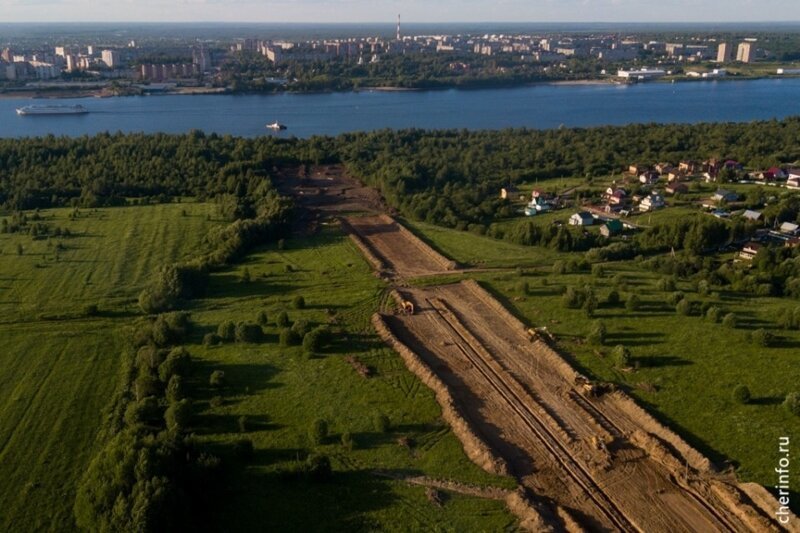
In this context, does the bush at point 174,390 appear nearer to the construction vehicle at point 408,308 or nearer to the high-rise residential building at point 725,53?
the construction vehicle at point 408,308

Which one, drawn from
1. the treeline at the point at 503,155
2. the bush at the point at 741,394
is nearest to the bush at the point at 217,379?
the bush at the point at 741,394

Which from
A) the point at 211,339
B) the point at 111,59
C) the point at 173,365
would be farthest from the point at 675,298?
the point at 111,59

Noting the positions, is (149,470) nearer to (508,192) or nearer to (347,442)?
(347,442)

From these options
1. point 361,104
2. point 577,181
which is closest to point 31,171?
point 577,181

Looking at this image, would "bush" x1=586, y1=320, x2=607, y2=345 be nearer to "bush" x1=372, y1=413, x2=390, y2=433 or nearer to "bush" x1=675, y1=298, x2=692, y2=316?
"bush" x1=675, y1=298, x2=692, y2=316

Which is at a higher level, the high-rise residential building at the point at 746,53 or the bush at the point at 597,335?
the high-rise residential building at the point at 746,53

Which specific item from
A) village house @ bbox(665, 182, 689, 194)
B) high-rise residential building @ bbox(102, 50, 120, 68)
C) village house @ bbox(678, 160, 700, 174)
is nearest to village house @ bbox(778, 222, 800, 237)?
village house @ bbox(665, 182, 689, 194)
